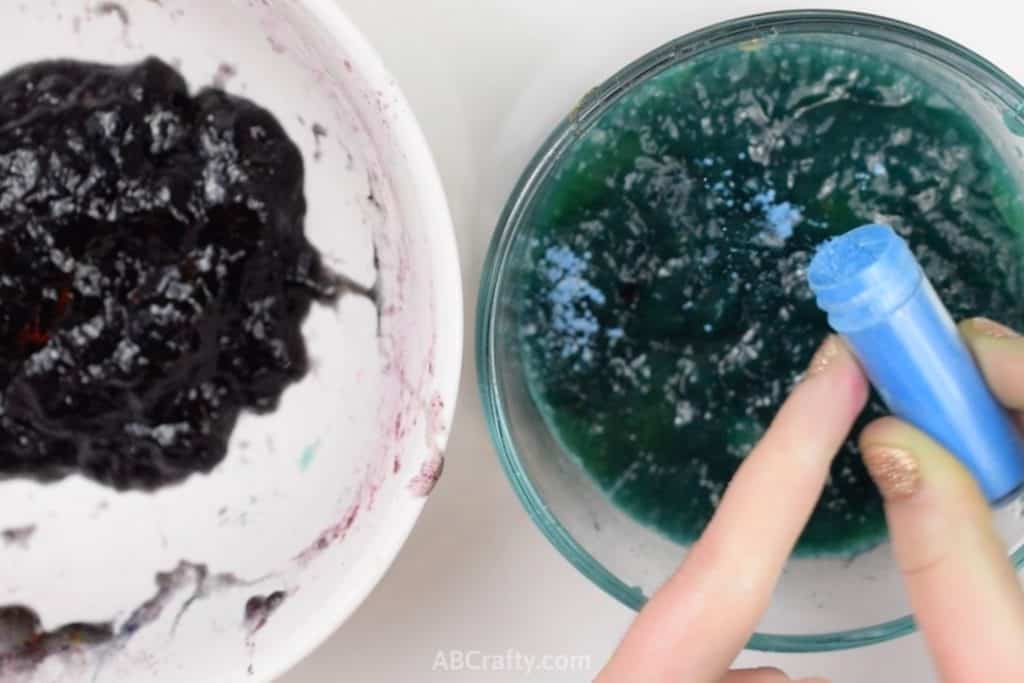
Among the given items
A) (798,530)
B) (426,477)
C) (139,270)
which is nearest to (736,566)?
(798,530)

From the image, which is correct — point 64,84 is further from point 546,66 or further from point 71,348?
point 546,66

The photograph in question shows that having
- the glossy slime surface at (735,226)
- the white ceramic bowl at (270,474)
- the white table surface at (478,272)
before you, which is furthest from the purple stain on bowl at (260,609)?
the glossy slime surface at (735,226)

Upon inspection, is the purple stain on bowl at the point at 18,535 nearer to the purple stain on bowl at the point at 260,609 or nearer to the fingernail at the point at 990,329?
the purple stain on bowl at the point at 260,609

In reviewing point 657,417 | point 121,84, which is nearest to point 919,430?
point 657,417

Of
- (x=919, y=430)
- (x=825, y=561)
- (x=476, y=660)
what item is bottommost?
(x=476, y=660)

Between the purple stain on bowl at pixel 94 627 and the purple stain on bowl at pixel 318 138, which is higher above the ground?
the purple stain on bowl at pixel 318 138
